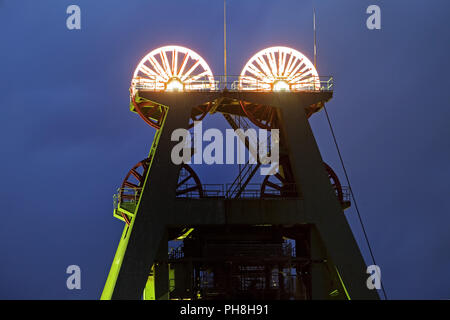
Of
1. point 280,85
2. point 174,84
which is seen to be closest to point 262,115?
point 280,85

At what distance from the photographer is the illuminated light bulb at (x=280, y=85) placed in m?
35.1

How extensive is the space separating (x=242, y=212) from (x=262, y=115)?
286 inches

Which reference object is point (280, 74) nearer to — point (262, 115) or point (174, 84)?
point (262, 115)

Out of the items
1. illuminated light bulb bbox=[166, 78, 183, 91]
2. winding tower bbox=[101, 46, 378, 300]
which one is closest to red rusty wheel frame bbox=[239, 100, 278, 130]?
winding tower bbox=[101, 46, 378, 300]

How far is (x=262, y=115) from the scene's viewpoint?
36.8 m

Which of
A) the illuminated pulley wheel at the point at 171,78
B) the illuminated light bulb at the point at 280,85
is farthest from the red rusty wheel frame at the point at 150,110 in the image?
the illuminated light bulb at the point at 280,85

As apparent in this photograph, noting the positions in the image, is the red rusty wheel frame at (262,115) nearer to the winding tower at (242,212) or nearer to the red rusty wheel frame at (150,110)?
the winding tower at (242,212)

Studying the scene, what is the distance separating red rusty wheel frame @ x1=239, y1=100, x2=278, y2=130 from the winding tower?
2.5 inches

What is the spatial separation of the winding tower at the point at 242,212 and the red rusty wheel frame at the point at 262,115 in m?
0.06

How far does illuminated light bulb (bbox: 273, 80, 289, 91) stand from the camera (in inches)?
Result: 1383
